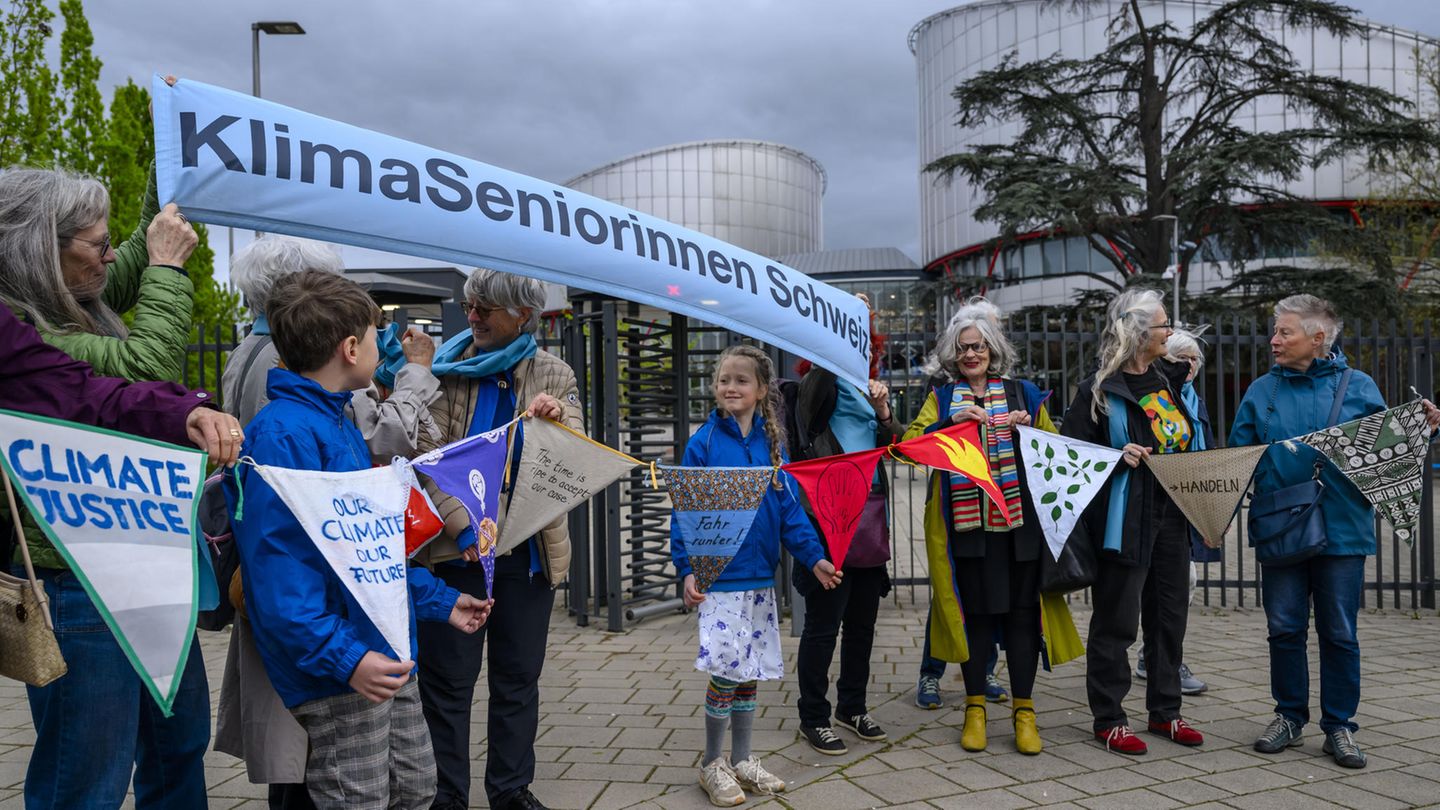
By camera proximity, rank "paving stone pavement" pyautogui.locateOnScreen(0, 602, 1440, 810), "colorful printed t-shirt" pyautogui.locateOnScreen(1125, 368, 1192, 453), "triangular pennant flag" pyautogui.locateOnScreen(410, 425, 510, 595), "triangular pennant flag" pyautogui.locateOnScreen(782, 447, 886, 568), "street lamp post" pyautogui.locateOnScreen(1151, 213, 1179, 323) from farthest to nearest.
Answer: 1. "street lamp post" pyautogui.locateOnScreen(1151, 213, 1179, 323)
2. "colorful printed t-shirt" pyautogui.locateOnScreen(1125, 368, 1192, 453)
3. "triangular pennant flag" pyautogui.locateOnScreen(782, 447, 886, 568)
4. "paving stone pavement" pyautogui.locateOnScreen(0, 602, 1440, 810)
5. "triangular pennant flag" pyautogui.locateOnScreen(410, 425, 510, 595)

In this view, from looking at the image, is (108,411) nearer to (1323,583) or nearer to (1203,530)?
(1203,530)

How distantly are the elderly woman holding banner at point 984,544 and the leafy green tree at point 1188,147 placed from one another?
16.7m

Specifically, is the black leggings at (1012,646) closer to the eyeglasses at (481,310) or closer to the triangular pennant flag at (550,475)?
the triangular pennant flag at (550,475)

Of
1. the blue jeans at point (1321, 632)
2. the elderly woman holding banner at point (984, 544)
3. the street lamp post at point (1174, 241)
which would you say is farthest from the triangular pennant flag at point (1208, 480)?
the street lamp post at point (1174, 241)

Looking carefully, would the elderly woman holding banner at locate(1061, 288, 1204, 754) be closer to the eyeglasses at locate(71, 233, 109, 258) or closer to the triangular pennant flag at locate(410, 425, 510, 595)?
the triangular pennant flag at locate(410, 425, 510, 595)

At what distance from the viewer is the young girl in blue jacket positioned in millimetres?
3945

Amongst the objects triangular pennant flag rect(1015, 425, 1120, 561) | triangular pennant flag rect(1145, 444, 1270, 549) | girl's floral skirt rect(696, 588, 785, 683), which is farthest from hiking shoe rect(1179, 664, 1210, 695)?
girl's floral skirt rect(696, 588, 785, 683)

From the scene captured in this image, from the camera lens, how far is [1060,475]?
463 cm

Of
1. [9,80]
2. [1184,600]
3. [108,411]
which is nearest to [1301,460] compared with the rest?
[1184,600]

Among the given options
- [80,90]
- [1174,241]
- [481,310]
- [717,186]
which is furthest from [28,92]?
[717,186]

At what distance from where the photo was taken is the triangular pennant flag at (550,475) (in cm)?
356

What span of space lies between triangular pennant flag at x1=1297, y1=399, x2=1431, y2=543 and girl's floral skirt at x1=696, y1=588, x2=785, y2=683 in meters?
2.79

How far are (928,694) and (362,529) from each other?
12.4 ft

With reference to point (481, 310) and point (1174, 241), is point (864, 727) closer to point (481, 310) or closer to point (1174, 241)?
point (481, 310)
